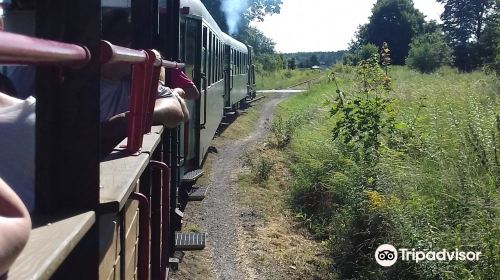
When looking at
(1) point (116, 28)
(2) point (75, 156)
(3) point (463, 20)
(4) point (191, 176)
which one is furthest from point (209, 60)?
(3) point (463, 20)

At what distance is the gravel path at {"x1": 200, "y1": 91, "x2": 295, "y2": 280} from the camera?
6.04 m

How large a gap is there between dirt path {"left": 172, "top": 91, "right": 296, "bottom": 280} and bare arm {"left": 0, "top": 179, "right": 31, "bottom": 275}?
15.3 ft

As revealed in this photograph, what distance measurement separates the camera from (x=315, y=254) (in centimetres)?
643

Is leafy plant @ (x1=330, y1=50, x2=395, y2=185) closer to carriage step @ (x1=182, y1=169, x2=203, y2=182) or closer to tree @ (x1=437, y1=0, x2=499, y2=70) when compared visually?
carriage step @ (x1=182, y1=169, x2=203, y2=182)


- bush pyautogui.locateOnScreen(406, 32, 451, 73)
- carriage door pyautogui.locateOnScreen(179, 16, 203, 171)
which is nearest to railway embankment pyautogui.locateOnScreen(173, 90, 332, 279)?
carriage door pyautogui.locateOnScreen(179, 16, 203, 171)

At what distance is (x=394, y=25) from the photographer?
64.1 m

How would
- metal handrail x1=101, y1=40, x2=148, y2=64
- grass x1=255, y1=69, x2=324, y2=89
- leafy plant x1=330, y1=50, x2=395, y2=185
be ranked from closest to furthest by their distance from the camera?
metal handrail x1=101, y1=40, x2=148, y2=64, leafy plant x1=330, y1=50, x2=395, y2=185, grass x1=255, y1=69, x2=324, y2=89

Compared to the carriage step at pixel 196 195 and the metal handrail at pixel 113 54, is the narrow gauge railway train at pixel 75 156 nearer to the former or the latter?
the metal handrail at pixel 113 54

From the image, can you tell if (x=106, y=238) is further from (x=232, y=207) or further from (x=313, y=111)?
(x=313, y=111)

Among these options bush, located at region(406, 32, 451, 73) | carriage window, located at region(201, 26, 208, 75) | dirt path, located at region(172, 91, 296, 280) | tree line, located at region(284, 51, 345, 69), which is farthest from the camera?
tree line, located at region(284, 51, 345, 69)

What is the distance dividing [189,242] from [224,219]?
2632 mm

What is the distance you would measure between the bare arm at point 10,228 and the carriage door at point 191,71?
5955mm

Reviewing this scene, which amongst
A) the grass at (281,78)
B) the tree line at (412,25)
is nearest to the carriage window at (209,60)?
the grass at (281,78)

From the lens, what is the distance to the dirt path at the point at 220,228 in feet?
19.3
